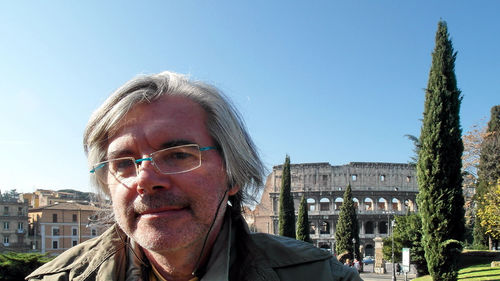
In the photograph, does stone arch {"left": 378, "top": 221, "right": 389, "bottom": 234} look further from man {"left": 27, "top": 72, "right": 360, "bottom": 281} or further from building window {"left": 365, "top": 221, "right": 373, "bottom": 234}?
man {"left": 27, "top": 72, "right": 360, "bottom": 281}

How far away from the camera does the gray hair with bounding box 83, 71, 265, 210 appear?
4.87ft

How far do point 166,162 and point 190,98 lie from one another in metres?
0.29

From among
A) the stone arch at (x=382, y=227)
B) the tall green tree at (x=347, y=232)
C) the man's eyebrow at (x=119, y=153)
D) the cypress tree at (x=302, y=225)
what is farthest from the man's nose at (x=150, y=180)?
the stone arch at (x=382, y=227)

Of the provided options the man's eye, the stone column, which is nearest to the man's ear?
the man's eye

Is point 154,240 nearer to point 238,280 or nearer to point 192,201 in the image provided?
point 192,201

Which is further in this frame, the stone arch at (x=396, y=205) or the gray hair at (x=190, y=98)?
the stone arch at (x=396, y=205)

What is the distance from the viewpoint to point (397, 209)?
5481 cm

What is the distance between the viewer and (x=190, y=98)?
1518mm

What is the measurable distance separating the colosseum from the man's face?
51.0 meters

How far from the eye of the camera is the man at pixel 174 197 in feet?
4.33

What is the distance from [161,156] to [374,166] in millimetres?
54726

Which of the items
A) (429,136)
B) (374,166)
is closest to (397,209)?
(374,166)

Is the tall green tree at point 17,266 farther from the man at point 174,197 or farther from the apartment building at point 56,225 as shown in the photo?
the apartment building at point 56,225

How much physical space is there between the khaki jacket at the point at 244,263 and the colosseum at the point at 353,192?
50.8 m
